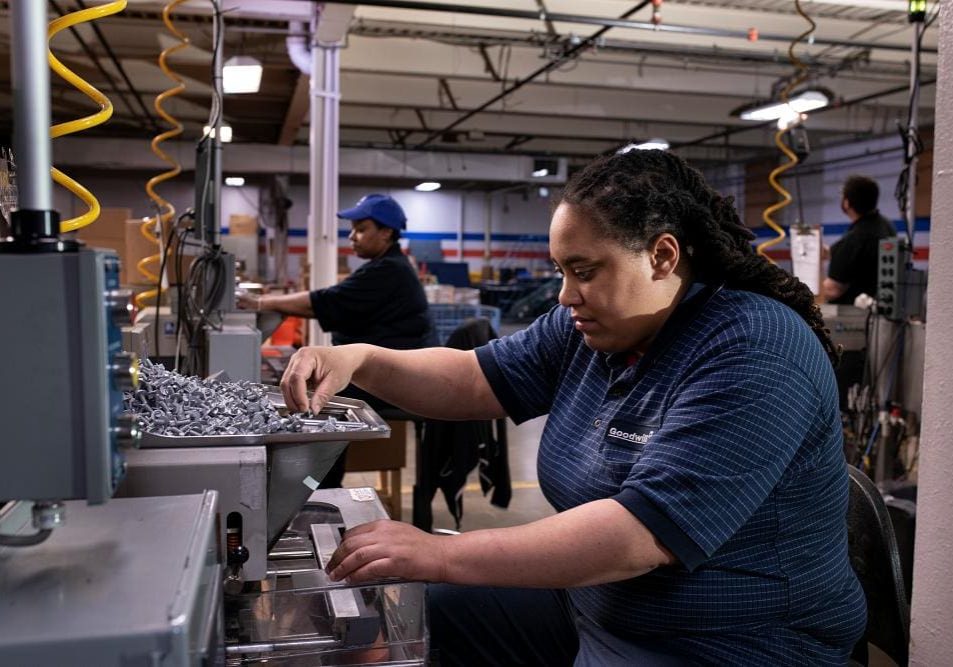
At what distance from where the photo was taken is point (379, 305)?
325 cm

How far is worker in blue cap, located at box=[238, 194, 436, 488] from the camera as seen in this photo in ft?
10.5

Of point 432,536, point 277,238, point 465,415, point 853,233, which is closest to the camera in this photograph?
point 432,536

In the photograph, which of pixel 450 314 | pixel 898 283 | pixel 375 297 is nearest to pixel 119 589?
pixel 375 297

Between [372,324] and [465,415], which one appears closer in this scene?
[465,415]

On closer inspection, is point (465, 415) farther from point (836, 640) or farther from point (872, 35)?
point (872, 35)

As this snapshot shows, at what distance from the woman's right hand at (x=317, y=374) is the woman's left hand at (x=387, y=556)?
0.23 metres

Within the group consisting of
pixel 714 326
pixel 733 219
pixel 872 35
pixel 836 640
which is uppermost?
pixel 872 35

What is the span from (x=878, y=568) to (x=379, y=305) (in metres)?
2.22

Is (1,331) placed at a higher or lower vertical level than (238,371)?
higher

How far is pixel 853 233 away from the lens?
3.79m

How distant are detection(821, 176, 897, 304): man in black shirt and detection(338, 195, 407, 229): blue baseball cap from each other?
2.01 m

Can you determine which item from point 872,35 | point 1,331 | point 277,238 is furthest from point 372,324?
point 277,238

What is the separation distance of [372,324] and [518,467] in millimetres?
1528

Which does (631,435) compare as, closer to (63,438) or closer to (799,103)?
(63,438)
